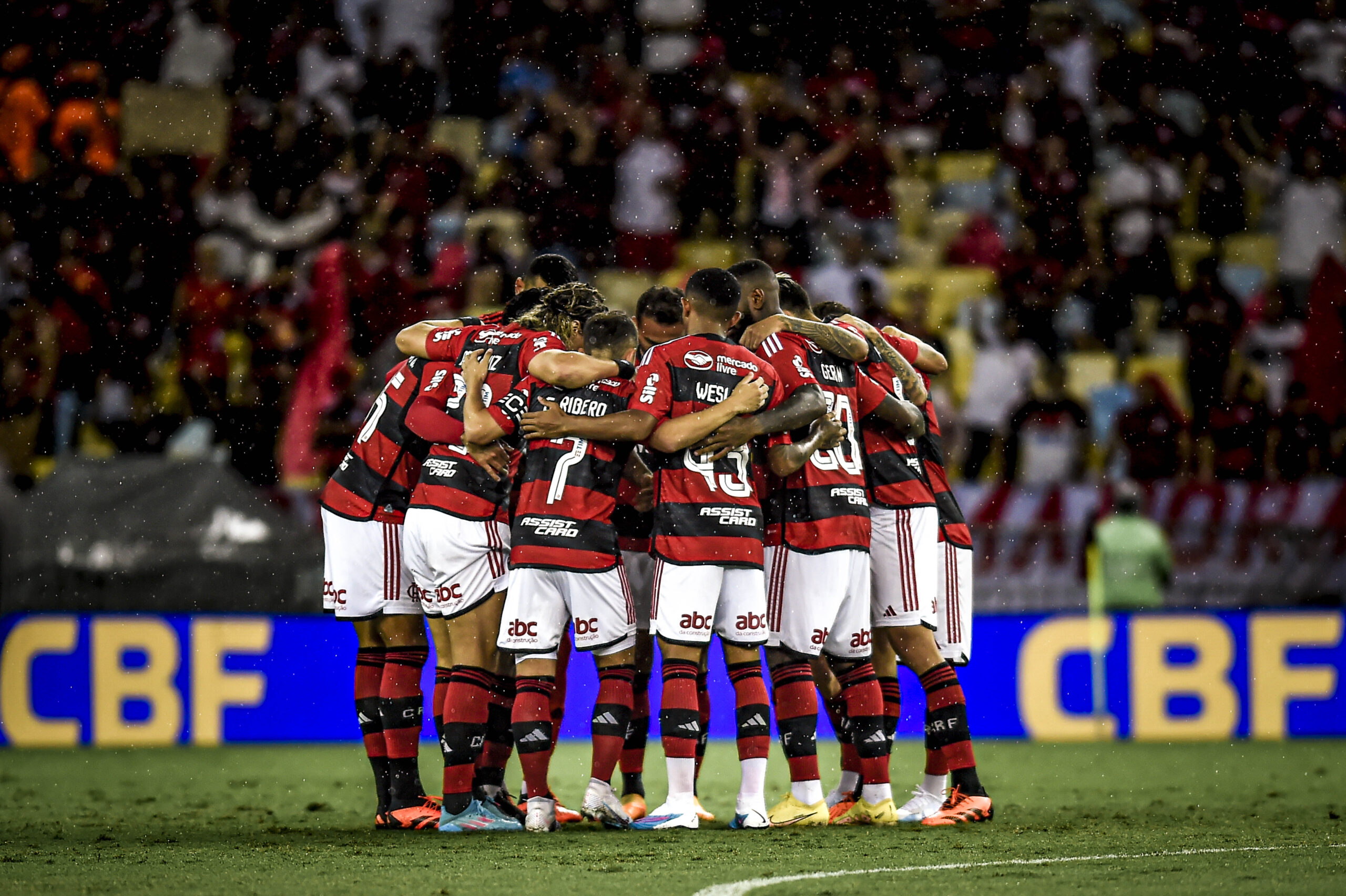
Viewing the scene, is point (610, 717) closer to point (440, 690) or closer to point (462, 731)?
point (462, 731)

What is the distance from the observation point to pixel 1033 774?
31.6 feet

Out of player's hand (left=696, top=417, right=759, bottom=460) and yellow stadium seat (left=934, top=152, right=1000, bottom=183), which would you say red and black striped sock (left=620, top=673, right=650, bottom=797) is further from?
yellow stadium seat (left=934, top=152, right=1000, bottom=183)

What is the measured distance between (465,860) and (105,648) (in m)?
6.58

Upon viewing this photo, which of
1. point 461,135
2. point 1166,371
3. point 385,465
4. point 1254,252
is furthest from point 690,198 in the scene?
point 385,465

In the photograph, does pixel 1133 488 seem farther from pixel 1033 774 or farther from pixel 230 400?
pixel 230 400

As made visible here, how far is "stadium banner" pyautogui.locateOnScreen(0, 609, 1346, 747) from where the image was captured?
447 inches

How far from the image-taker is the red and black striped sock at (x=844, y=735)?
7.36 m

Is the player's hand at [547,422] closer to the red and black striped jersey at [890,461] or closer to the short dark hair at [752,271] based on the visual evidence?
the short dark hair at [752,271]

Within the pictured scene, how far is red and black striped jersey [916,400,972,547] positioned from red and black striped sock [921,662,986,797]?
26.6 inches

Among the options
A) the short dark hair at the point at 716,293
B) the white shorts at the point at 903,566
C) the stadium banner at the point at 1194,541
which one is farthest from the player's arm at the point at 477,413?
the stadium banner at the point at 1194,541

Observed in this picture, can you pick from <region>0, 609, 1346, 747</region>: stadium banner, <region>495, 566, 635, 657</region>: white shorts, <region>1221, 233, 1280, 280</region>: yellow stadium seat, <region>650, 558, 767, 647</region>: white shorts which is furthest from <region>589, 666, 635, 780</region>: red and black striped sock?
<region>1221, 233, 1280, 280</region>: yellow stadium seat

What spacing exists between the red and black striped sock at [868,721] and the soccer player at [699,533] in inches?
18.8

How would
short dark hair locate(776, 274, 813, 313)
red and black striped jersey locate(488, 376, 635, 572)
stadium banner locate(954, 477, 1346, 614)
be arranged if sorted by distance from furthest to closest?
1. stadium banner locate(954, 477, 1346, 614)
2. short dark hair locate(776, 274, 813, 313)
3. red and black striped jersey locate(488, 376, 635, 572)

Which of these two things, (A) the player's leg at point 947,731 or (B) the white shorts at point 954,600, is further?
(B) the white shorts at point 954,600
